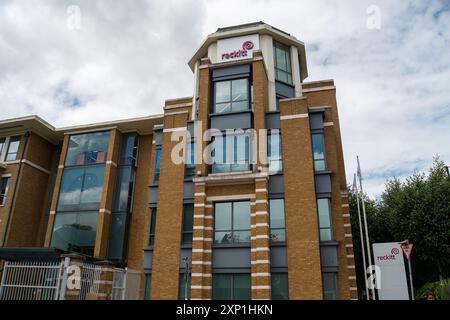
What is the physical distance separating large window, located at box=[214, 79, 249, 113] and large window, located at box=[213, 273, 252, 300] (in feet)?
30.2

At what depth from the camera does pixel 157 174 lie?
21609 mm

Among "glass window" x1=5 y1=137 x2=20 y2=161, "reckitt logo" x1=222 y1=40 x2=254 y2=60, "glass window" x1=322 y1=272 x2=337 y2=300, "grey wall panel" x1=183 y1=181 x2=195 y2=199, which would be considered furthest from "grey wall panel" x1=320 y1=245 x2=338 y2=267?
"glass window" x1=5 y1=137 x2=20 y2=161

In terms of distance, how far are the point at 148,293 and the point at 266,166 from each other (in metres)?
9.10

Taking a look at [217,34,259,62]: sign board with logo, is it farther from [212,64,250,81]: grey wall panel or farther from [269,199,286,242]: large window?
[269,199,286,242]: large window

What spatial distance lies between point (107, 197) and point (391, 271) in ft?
61.9

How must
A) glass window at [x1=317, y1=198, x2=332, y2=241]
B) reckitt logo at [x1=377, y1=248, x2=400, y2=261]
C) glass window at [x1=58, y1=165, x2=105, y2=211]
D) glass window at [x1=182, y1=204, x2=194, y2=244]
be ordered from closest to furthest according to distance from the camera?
1. glass window at [x1=317, y1=198, x2=332, y2=241]
2. glass window at [x1=182, y1=204, x2=194, y2=244]
3. reckitt logo at [x1=377, y1=248, x2=400, y2=261]
4. glass window at [x1=58, y1=165, x2=105, y2=211]

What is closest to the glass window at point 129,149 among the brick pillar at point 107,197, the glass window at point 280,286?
the brick pillar at point 107,197

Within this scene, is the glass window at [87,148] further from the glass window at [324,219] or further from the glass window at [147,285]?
the glass window at [324,219]

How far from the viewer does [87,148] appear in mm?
27641

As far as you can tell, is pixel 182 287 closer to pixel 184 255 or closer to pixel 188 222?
pixel 184 255

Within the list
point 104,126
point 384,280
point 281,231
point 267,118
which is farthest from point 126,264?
point 384,280

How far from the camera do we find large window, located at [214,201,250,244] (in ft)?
59.1

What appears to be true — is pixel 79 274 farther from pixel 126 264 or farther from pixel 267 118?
pixel 267 118

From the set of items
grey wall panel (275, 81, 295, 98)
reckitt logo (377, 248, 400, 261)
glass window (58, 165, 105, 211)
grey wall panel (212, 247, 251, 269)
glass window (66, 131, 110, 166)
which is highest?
grey wall panel (275, 81, 295, 98)
